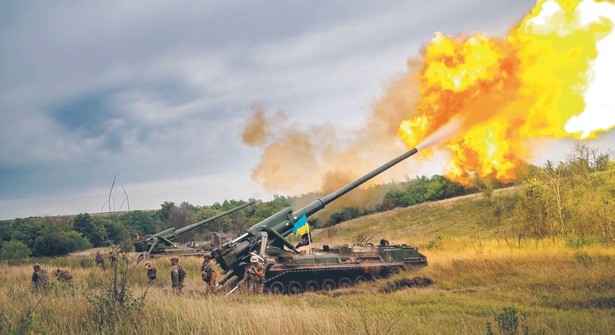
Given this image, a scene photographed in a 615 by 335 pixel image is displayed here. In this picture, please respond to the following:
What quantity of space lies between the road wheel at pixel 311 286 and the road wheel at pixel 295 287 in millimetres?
202

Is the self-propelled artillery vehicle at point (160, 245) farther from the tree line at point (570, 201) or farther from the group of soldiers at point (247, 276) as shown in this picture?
the tree line at point (570, 201)

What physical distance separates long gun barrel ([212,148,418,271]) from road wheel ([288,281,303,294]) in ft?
4.10

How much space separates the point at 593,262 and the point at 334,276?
7841mm

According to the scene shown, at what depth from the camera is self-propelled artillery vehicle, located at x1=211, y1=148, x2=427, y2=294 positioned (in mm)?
14266

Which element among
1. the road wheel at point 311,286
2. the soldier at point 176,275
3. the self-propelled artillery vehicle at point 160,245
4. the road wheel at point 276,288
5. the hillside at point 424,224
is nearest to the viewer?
the soldier at point 176,275

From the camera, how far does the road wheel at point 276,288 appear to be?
14242 mm

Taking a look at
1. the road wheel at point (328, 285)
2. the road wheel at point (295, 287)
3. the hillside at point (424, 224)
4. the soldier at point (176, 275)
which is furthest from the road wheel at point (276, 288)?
the hillside at point (424, 224)

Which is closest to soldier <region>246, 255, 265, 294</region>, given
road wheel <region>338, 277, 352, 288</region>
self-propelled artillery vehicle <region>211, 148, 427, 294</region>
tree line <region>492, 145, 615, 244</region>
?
self-propelled artillery vehicle <region>211, 148, 427, 294</region>

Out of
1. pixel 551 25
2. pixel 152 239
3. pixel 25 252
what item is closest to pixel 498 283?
pixel 551 25

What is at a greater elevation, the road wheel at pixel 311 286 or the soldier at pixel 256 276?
the soldier at pixel 256 276

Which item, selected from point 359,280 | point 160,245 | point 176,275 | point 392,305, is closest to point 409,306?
point 392,305

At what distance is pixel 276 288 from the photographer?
46.8 ft

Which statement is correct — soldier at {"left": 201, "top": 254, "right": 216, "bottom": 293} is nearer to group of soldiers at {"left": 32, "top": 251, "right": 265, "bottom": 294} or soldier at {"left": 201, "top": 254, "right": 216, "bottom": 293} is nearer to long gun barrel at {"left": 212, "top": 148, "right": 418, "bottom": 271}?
group of soldiers at {"left": 32, "top": 251, "right": 265, "bottom": 294}

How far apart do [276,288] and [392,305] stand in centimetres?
490
